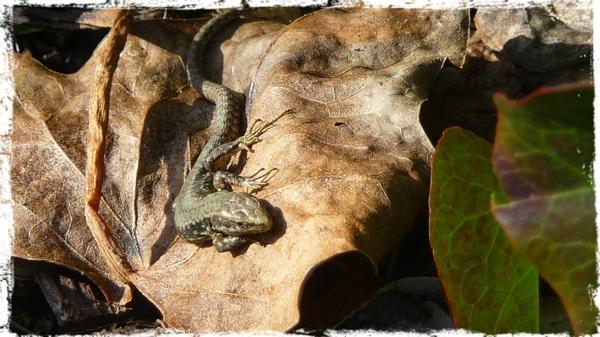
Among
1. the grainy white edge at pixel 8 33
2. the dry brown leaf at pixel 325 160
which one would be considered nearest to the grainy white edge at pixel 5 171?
the grainy white edge at pixel 8 33

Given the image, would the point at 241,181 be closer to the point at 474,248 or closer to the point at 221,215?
the point at 221,215

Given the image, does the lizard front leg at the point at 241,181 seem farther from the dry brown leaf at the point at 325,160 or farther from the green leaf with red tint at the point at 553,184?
the green leaf with red tint at the point at 553,184

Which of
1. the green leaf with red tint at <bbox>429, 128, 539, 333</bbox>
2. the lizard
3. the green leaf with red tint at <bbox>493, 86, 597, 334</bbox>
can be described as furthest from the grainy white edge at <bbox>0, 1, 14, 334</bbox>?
the green leaf with red tint at <bbox>493, 86, 597, 334</bbox>

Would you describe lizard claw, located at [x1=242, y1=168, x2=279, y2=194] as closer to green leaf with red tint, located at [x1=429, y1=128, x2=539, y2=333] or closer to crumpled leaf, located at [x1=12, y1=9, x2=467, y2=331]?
crumpled leaf, located at [x1=12, y1=9, x2=467, y2=331]

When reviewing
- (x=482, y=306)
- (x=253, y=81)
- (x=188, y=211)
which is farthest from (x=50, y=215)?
(x=482, y=306)

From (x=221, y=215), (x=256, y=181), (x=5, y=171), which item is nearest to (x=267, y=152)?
(x=256, y=181)

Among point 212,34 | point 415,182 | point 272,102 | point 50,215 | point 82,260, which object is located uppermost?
point 212,34

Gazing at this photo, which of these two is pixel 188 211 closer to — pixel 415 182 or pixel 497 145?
pixel 415 182
